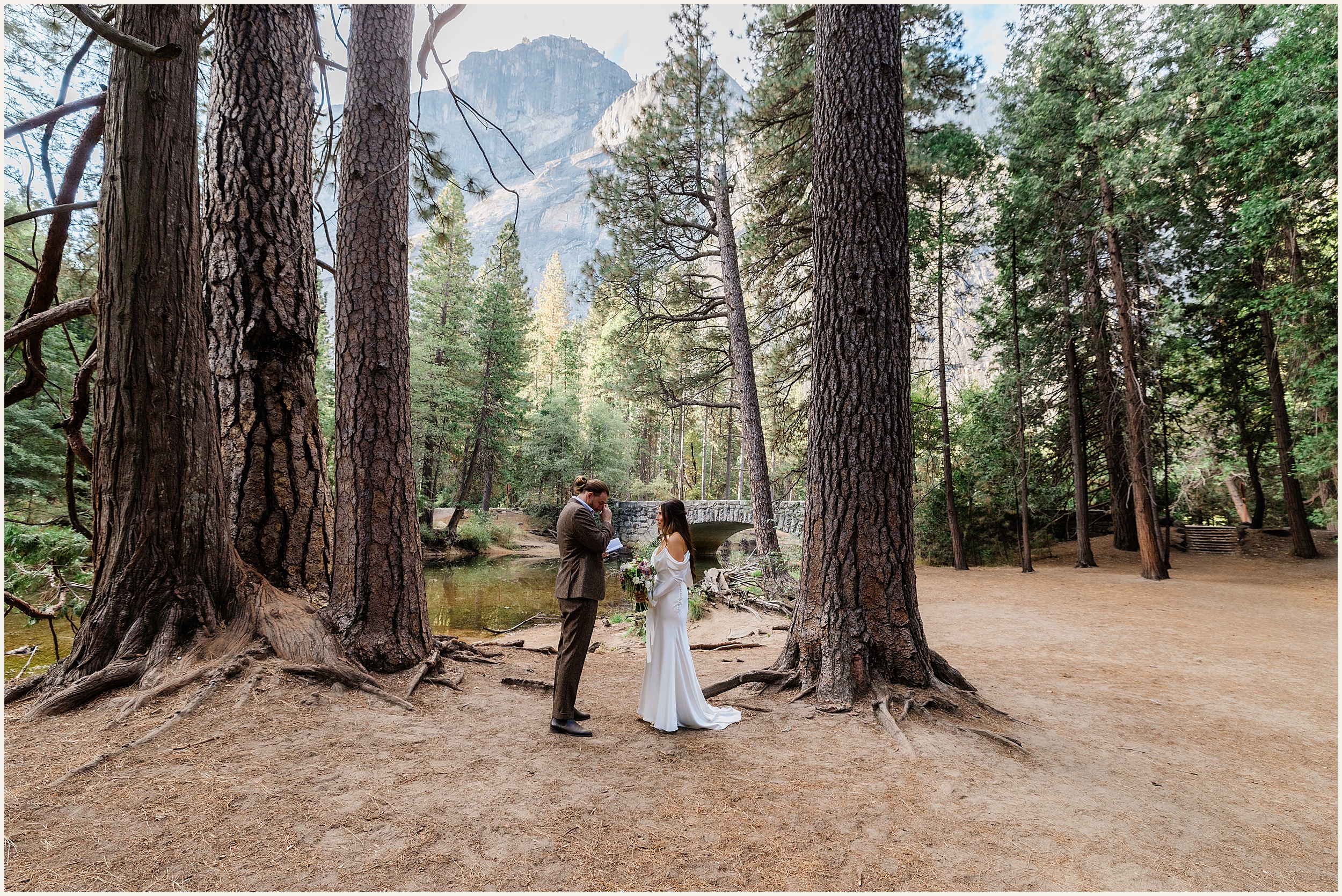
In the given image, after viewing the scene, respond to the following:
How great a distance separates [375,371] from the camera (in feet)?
14.1

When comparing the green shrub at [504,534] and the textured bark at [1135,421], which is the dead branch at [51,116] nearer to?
the textured bark at [1135,421]

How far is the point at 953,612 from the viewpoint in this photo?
9.55 metres

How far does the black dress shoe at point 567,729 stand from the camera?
11.6ft

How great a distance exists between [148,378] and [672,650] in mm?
3205

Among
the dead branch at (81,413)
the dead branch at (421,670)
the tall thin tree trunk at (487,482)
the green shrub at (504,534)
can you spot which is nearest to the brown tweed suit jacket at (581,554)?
the dead branch at (421,670)

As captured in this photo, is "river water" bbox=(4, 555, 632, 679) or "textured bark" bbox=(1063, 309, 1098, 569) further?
"textured bark" bbox=(1063, 309, 1098, 569)

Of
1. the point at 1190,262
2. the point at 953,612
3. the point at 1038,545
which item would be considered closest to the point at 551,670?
the point at 953,612

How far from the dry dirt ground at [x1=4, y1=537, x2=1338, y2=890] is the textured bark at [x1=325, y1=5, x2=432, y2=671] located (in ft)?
2.12

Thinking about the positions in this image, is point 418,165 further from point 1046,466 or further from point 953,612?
point 1046,466

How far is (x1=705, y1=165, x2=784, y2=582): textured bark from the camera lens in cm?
1040

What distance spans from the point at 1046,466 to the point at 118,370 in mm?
18891

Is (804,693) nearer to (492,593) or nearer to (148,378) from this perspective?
(148,378)

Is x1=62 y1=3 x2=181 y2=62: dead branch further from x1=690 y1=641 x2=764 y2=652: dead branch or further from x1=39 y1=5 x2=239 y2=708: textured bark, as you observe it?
x1=690 y1=641 x2=764 y2=652: dead branch

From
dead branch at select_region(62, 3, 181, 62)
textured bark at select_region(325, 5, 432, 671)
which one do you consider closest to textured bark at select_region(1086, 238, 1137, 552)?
textured bark at select_region(325, 5, 432, 671)
